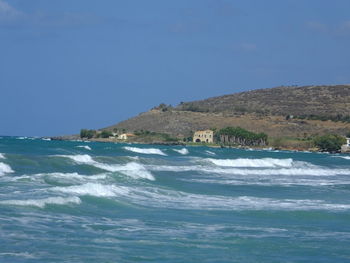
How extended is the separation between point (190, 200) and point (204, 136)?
347ft

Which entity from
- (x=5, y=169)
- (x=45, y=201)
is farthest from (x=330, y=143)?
(x=45, y=201)

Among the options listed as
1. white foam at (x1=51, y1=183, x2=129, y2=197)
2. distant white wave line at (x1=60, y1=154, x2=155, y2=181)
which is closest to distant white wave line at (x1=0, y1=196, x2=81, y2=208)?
white foam at (x1=51, y1=183, x2=129, y2=197)

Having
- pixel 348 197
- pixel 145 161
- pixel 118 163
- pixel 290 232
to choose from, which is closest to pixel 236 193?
pixel 348 197

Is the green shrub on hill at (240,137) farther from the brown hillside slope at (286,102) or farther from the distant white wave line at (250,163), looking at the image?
the distant white wave line at (250,163)

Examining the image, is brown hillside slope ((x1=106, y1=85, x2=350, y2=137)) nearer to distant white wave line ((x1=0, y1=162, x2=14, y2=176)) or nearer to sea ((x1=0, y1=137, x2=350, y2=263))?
distant white wave line ((x1=0, y1=162, x2=14, y2=176))

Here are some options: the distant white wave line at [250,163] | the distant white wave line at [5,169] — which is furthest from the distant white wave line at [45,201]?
the distant white wave line at [250,163]

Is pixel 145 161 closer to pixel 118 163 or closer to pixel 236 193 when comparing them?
pixel 118 163

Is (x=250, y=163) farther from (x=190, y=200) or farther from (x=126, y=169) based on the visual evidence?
(x=190, y=200)

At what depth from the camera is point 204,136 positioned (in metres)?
131

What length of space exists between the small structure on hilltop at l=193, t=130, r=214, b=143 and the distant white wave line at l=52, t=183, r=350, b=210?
102268mm

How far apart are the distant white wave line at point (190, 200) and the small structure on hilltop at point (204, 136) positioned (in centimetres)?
10227

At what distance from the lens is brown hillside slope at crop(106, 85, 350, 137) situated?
13638cm

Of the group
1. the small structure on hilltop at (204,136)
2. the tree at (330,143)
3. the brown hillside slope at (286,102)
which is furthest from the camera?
the brown hillside slope at (286,102)

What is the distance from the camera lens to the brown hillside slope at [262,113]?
136m
